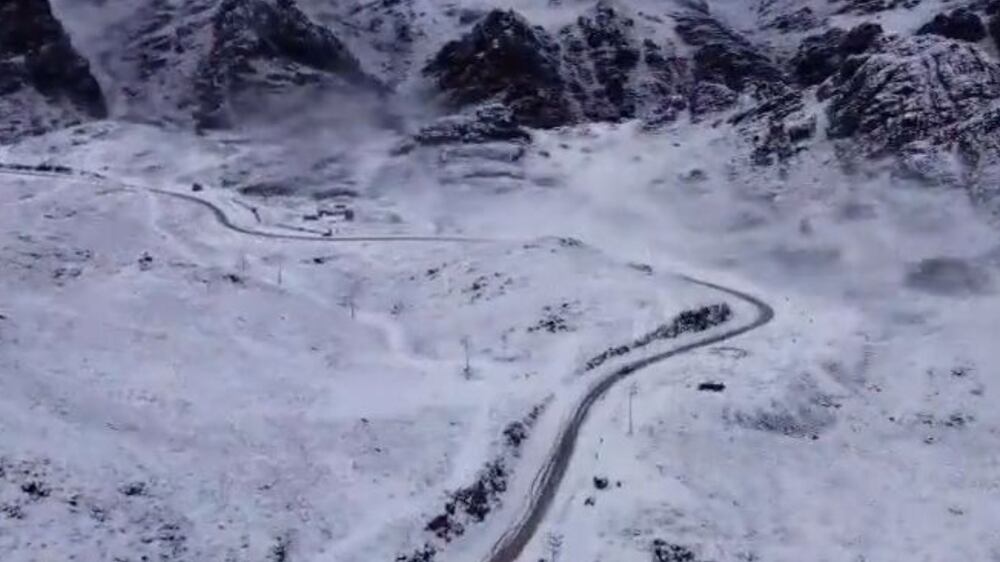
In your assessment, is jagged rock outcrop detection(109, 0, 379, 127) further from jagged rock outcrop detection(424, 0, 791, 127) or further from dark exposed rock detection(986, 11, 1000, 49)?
dark exposed rock detection(986, 11, 1000, 49)

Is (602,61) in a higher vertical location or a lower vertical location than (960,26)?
lower

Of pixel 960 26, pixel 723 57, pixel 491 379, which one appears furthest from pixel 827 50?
pixel 491 379

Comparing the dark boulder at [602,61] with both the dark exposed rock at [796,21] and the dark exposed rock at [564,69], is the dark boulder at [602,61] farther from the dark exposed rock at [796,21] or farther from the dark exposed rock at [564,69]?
the dark exposed rock at [796,21]

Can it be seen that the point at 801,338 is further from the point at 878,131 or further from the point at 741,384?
the point at 878,131

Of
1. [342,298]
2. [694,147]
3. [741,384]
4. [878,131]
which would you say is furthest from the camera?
[694,147]

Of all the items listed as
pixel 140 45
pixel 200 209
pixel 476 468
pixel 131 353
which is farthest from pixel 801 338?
pixel 140 45

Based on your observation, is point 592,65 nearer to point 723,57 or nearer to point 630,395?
point 723,57

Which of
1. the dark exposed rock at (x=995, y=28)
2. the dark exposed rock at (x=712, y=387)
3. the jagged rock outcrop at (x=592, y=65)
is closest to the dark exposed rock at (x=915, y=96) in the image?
the dark exposed rock at (x=995, y=28)
